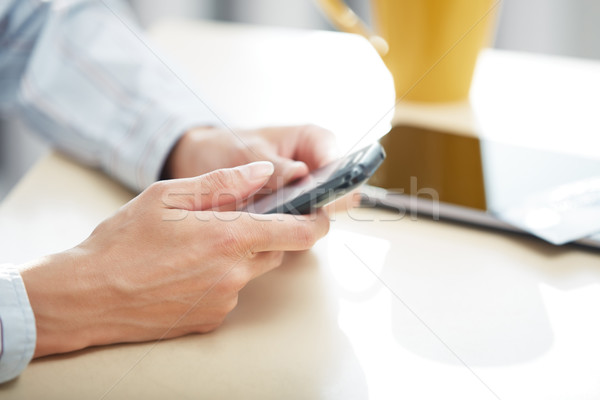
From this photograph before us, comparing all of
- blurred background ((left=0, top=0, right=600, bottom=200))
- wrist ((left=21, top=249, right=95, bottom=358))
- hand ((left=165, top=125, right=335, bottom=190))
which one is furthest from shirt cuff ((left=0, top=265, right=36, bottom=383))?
blurred background ((left=0, top=0, right=600, bottom=200))

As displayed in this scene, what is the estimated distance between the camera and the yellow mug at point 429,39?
2.40ft

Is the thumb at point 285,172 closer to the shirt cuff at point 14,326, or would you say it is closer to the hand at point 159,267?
the hand at point 159,267

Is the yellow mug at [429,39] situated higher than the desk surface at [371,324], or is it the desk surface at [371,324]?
the yellow mug at [429,39]

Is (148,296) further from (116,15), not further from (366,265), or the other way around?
(116,15)

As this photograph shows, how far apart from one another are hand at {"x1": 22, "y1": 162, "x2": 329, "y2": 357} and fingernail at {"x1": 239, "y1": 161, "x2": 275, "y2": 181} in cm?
1

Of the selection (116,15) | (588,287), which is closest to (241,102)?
(116,15)

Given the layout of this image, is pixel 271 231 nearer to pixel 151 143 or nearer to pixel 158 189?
pixel 158 189

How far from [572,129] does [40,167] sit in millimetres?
570

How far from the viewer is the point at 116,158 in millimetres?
633

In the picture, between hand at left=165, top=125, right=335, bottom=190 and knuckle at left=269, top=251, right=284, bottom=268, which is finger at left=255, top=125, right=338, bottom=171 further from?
knuckle at left=269, top=251, right=284, bottom=268

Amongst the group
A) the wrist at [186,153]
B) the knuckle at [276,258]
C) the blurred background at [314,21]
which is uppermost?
Result: the wrist at [186,153]

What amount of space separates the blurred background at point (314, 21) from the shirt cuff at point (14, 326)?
42.8 inches

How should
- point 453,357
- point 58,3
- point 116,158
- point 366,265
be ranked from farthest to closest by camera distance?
point 58,3
point 116,158
point 366,265
point 453,357

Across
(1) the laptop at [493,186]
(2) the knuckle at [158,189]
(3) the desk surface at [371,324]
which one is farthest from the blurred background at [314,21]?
(2) the knuckle at [158,189]
